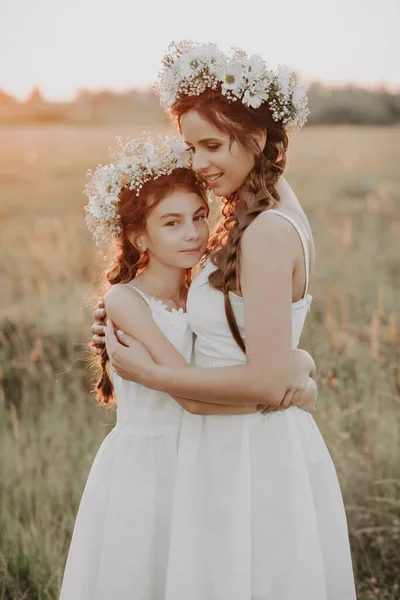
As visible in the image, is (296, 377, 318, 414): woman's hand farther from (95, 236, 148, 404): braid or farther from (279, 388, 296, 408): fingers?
(95, 236, 148, 404): braid

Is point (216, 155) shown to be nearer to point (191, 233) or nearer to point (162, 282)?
point (191, 233)

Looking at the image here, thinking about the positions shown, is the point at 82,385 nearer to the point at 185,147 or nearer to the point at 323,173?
the point at 185,147

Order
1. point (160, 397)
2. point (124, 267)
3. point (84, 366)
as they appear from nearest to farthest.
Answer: point (160, 397) → point (124, 267) → point (84, 366)

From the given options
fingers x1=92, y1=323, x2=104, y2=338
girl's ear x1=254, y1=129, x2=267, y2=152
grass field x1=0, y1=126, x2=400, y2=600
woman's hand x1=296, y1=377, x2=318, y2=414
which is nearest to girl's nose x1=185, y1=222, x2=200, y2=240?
girl's ear x1=254, y1=129, x2=267, y2=152

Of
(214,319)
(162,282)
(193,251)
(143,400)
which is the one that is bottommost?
(143,400)

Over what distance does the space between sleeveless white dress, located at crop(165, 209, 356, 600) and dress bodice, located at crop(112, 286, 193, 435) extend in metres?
0.14

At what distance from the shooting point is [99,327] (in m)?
3.33

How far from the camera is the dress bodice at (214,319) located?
283 cm

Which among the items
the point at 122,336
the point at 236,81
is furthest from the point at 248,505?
the point at 236,81

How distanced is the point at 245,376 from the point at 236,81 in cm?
107

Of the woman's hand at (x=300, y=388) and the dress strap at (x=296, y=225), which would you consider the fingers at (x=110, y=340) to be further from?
the dress strap at (x=296, y=225)

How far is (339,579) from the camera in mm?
2951

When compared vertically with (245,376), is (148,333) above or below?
above

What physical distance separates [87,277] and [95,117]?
7.07 metres
